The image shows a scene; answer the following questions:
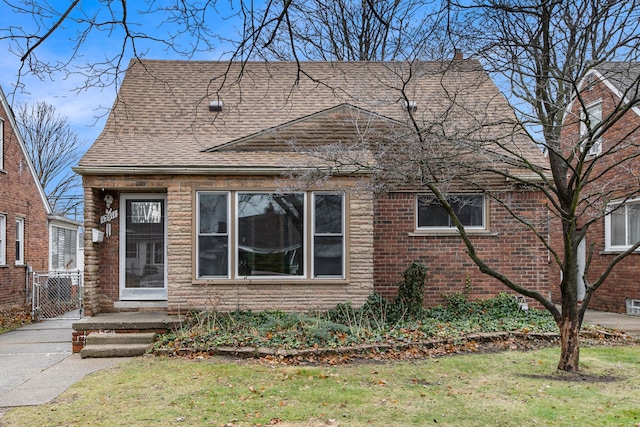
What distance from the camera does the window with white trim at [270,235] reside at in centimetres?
1009

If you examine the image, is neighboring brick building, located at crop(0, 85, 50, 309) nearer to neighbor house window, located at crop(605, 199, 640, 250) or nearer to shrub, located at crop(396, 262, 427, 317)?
shrub, located at crop(396, 262, 427, 317)

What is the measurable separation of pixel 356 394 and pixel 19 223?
44.7ft

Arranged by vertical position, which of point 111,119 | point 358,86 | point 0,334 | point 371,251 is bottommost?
point 0,334

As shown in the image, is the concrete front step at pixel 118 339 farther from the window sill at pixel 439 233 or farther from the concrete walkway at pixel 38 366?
the window sill at pixel 439 233

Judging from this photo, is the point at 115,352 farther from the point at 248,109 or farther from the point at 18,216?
the point at 18,216

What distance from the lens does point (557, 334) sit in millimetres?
8961

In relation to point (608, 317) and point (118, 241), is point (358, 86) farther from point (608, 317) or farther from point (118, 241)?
point (608, 317)

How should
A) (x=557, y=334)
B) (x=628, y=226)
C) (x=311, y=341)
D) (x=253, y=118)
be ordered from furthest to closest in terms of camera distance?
1. (x=628, y=226)
2. (x=253, y=118)
3. (x=557, y=334)
4. (x=311, y=341)

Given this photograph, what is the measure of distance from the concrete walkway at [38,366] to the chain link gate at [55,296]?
247cm

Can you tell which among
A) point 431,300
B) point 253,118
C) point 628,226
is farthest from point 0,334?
point 628,226

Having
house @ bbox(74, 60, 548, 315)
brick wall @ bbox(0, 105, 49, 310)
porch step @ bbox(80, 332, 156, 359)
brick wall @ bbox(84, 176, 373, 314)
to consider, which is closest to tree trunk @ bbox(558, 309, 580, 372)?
house @ bbox(74, 60, 548, 315)

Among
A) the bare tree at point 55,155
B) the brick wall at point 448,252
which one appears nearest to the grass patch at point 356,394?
the brick wall at point 448,252

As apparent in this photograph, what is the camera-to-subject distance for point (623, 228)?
44.7 feet

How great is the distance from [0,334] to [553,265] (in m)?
14.2
